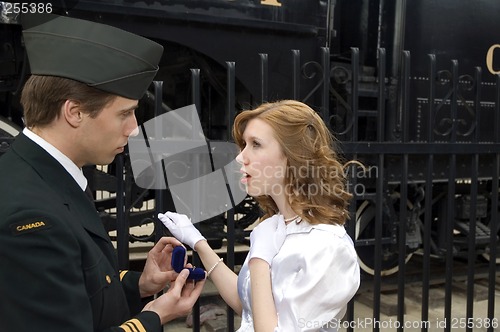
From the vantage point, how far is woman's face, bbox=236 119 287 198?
1.58 m

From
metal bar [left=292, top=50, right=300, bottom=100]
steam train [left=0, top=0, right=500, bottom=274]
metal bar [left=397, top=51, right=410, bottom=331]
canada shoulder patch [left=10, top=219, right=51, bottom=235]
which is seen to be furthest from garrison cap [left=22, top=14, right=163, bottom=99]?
steam train [left=0, top=0, right=500, bottom=274]

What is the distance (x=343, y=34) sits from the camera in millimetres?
4859

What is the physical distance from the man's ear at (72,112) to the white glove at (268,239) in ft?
1.99

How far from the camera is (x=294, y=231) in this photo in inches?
62.4

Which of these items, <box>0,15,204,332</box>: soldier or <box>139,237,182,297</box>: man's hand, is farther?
<box>139,237,182,297</box>: man's hand

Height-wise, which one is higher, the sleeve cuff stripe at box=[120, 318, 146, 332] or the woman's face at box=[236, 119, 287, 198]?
the woman's face at box=[236, 119, 287, 198]

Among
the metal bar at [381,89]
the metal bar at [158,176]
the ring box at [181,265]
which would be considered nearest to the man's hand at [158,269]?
the ring box at [181,265]

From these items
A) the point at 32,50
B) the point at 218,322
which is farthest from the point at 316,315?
the point at 218,322

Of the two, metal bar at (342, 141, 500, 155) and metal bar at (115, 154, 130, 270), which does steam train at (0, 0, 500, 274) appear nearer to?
metal bar at (342, 141, 500, 155)

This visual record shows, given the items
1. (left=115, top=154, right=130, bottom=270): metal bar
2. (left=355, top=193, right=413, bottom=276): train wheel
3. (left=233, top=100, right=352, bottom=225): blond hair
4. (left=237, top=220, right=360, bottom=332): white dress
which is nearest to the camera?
(left=237, top=220, right=360, bottom=332): white dress

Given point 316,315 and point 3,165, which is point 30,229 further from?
point 316,315

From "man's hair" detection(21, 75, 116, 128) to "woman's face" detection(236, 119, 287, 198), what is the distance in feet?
1.48

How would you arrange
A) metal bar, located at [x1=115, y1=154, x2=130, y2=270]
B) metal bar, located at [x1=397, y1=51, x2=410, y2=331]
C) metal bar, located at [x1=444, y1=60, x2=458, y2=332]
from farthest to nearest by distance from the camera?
metal bar, located at [x1=444, y1=60, x2=458, y2=332] < metal bar, located at [x1=397, y1=51, x2=410, y2=331] < metal bar, located at [x1=115, y1=154, x2=130, y2=270]

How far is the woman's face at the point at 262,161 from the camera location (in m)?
1.58
